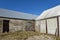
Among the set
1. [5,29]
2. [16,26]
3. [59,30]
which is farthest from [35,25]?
[59,30]

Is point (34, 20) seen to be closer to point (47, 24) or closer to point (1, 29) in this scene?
point (47, 24)

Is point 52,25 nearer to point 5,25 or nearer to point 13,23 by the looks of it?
point 13,23

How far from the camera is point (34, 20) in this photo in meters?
20.3

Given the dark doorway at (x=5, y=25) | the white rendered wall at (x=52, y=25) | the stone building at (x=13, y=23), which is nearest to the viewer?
the white rendered wall at (x=52, y=25)

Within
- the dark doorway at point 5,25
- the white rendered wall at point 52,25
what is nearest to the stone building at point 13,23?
the dark doorway at point 5,25

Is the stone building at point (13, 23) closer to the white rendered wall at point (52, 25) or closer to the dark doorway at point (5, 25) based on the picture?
the dark doorway at point (5, 25)

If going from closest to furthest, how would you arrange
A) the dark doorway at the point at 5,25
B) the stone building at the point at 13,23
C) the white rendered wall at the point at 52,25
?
the white rendered wall at the point at 52,25
the stone building at the point at 13,23
the dark doorway at the point at 5,25

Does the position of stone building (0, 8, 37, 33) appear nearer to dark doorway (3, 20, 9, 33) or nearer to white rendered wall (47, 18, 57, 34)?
dark doorway (3, 20, 9, 33)

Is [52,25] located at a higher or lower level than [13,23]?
lower

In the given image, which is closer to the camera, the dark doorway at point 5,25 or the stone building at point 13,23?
the stone building at point 13,23

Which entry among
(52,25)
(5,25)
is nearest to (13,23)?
(5,25)

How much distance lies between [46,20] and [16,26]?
19.1ft

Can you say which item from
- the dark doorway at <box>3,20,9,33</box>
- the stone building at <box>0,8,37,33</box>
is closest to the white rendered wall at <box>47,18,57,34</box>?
the stone building at <box>0,8,37,33</box>

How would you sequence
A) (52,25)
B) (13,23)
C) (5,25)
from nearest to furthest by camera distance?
(52,25) < (5,25) < (13,23)
